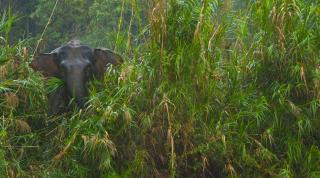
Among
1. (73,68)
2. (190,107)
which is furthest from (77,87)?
(190,107)

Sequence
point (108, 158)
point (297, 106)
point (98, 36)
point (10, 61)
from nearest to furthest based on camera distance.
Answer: point (108, 158)
point (297, 106)
point (10, 61)
point (98, 36)

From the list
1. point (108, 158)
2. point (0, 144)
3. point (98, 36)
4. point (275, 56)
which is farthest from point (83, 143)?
point (98, 36)

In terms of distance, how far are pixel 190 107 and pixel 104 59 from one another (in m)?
1.32

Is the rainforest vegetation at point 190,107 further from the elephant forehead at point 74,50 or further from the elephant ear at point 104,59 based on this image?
the elephant forehead at point 74,50

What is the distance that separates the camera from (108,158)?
5.58 meters

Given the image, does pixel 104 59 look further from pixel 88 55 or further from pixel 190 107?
pixel 190 107

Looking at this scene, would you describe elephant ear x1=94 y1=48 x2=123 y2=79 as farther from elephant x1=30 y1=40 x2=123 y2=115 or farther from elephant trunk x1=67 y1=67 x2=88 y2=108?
elephant trunk x1=67 y1=67 x2=88 y2=108

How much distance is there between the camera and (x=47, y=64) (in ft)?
21.9

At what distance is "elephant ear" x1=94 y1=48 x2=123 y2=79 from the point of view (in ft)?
22.0

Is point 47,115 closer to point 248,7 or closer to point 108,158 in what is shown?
point 108,158

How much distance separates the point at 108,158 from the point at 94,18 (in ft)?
42.8

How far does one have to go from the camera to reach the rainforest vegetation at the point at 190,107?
574 centimetres

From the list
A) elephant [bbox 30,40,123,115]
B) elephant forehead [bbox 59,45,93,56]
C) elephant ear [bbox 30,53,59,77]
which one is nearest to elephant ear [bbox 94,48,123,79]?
elephant [bbox 30,40,123,115]

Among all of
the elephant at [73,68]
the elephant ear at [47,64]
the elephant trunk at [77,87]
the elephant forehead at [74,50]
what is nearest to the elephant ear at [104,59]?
the elephant at [73,68]
